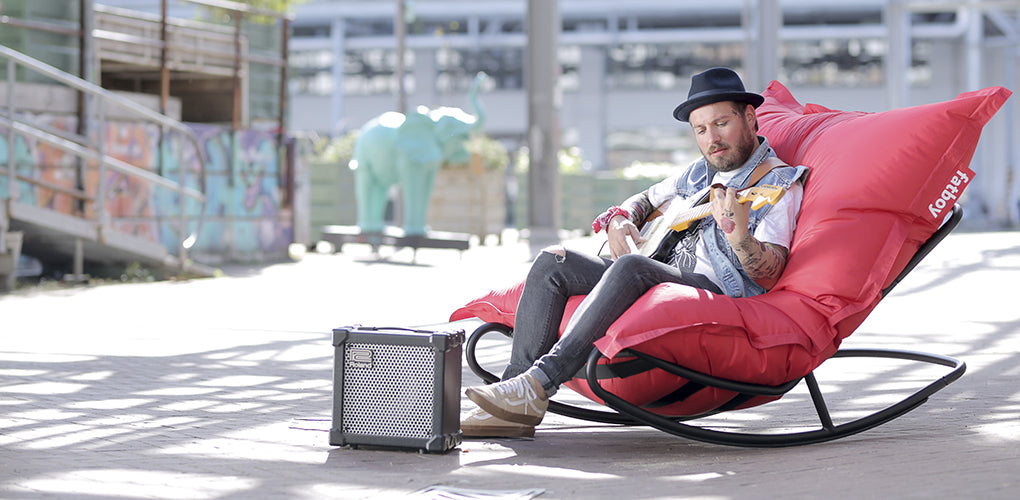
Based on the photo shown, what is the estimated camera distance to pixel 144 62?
43.9 feet

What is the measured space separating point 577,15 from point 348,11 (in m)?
8.12

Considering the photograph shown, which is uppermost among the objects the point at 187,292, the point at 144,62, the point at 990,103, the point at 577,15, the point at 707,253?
the point at 577,15

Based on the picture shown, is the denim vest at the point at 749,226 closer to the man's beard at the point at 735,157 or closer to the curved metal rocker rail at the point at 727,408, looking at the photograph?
the man's beard at the point at 735,157

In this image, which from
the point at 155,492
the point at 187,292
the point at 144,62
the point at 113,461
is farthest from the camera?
the point at 144,62

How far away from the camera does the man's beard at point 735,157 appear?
4.40 meters

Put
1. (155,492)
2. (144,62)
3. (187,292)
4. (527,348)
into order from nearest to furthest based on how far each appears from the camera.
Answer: (155,492) < (527,348) < (187,292) < (144,62)

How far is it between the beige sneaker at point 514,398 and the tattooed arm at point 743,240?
2.62 feet

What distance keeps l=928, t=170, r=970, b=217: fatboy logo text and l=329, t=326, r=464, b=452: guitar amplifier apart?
1704 mm

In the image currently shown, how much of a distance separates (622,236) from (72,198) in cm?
906

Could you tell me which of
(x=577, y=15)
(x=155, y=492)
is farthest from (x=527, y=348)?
(x=577, y=15)

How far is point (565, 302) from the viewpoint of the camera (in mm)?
4312

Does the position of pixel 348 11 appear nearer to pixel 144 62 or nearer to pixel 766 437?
pixel 144 62

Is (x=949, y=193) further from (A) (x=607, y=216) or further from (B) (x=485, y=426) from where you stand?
(B) (x=485, y=426)

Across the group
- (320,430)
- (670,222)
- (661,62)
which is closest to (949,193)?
(670,222)
